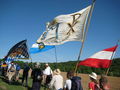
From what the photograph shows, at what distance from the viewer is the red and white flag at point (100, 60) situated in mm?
7180

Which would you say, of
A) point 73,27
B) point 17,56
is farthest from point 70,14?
point 17,56

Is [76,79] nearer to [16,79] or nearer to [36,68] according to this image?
[36,68]

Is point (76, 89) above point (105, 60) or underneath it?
underneath

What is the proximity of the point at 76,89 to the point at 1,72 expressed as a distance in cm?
1484

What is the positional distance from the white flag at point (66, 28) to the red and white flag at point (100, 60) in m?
0.89

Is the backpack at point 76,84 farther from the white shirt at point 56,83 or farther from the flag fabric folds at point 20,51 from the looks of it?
the flag fabric folds at point 20,51

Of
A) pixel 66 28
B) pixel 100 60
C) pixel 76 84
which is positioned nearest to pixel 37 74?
pixel 66 28

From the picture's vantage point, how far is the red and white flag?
718cm

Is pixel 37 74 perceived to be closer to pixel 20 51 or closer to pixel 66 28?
pixel 66 28

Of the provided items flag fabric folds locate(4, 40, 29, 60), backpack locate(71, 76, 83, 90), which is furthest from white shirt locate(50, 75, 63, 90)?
flag fabric folds locate(4, 40, 29, 60)

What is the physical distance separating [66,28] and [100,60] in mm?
1951

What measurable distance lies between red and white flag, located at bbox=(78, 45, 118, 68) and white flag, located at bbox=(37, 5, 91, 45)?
35.1 inches

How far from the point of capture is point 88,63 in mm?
7172

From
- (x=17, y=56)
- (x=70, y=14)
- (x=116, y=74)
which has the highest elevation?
(x=70, y=14)
